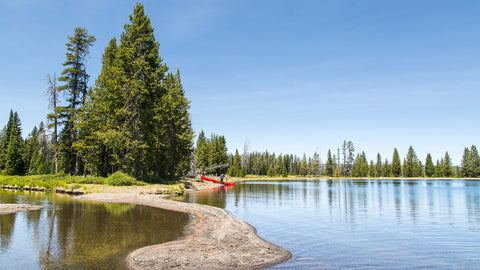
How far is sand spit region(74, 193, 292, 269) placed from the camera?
32.7 ft

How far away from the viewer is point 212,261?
10.3 m

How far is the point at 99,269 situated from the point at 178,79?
5175cm

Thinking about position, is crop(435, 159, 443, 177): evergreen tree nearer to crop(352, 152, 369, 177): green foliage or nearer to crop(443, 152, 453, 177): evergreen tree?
crop(443, 152, 453, 177): evergreen tree

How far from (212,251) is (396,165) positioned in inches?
5737

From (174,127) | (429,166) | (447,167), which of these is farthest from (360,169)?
(174,127)

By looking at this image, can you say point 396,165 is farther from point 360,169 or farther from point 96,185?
point 96,185

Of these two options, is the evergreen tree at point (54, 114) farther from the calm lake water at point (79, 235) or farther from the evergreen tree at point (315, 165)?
the evergreen tree at point (315, 165)

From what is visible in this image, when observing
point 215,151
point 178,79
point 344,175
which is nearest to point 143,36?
point 178,79

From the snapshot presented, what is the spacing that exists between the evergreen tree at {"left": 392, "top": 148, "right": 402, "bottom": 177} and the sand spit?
13887cm

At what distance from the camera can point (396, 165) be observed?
13788 centimetres

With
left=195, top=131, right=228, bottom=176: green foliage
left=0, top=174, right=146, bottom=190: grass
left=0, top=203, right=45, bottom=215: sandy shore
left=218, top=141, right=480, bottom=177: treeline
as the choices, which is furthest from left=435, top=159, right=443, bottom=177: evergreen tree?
left=0, top=203, right=45, bottom=215: sandy shore

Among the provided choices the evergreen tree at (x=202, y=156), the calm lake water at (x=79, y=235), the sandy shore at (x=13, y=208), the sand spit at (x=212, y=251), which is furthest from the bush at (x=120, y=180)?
the evergreen tree at (x=202, y=156)

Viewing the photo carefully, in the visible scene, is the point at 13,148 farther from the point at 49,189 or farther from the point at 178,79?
the point at 178,79

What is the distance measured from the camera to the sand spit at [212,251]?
392 inches
